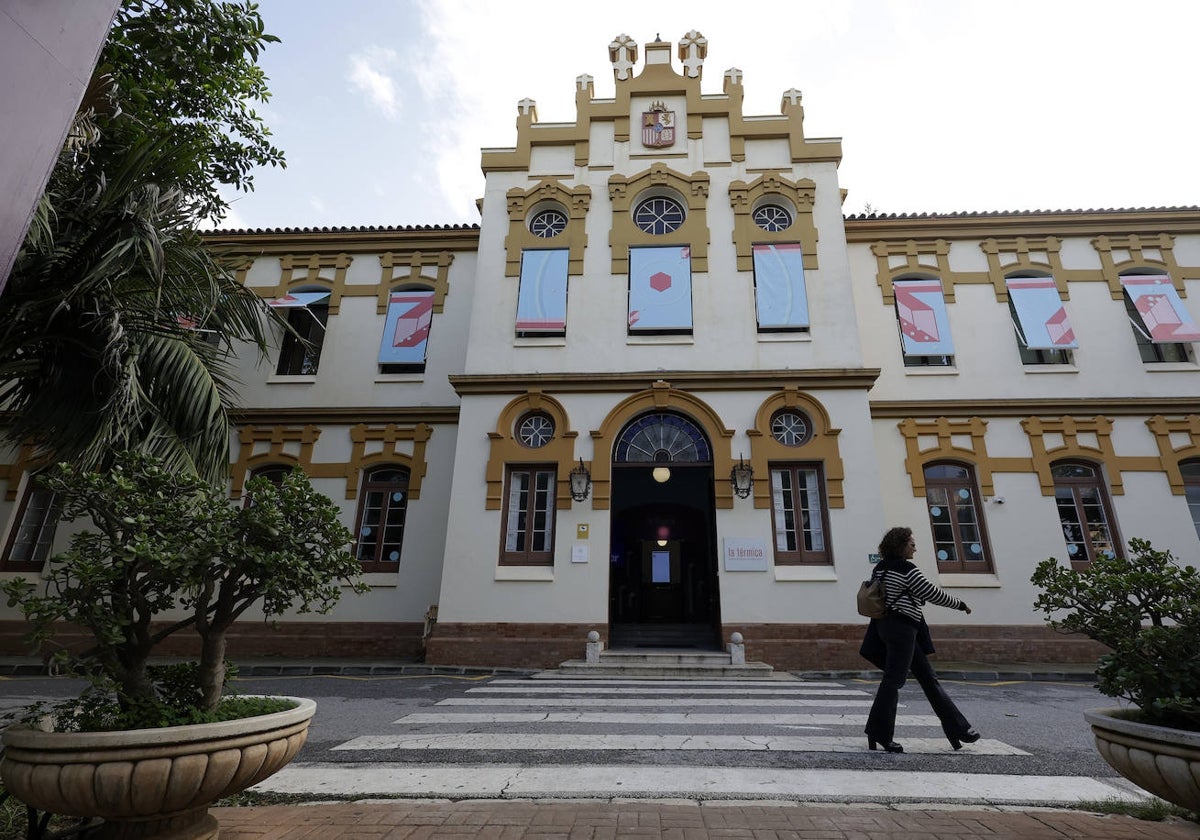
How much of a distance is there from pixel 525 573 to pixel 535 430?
287 cm

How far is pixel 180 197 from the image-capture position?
6785 mm

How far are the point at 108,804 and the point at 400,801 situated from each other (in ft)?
5.02

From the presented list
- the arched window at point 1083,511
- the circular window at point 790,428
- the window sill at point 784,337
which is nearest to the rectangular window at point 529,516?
the circular window at point 790,428

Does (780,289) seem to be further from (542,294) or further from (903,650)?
Answer: (903,650)

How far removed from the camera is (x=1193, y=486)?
11.9m

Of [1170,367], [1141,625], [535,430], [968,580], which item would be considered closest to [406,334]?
[535,430]

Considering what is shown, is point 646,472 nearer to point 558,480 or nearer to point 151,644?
point 558,480

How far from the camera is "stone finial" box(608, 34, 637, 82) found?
1469 cm

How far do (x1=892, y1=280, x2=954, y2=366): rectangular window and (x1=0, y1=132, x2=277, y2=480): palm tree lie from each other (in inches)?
500

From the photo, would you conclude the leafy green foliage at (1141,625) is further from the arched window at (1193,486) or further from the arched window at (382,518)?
the arched window at (1193,486)

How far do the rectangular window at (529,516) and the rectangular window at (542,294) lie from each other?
3.07m

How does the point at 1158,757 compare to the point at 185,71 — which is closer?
the point at 1158,757

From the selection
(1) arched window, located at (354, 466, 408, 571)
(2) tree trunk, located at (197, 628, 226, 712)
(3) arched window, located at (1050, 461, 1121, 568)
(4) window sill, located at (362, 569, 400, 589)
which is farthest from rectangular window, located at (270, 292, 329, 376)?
(3) arched window, located at (1050, 461, 1121, 568)

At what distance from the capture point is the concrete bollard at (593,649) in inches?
397
